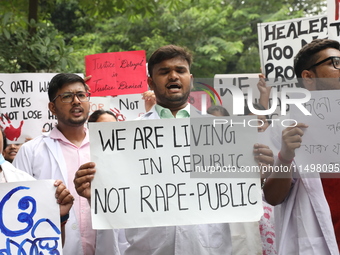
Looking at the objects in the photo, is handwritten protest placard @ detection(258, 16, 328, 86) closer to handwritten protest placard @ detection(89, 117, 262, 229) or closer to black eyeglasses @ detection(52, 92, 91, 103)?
black eyeglasses @ detection(52, 92, 91, 103)

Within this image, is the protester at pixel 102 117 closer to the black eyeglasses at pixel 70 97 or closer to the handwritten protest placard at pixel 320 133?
the black eyeglasses at pixel 70 97

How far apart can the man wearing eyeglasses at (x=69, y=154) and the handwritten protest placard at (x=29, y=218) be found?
2.68 feet

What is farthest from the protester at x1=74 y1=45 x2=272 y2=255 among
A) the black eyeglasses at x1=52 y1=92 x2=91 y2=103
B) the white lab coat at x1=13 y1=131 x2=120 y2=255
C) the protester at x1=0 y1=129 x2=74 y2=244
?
the black eyeglasses at x1=52 y1=92 x2=91 y2=103

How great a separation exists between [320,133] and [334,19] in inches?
79.7

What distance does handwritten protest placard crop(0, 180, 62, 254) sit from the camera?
321 cm

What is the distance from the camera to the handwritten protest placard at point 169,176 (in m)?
3.25

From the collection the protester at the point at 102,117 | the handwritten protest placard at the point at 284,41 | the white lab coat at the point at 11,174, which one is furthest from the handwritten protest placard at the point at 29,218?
the handwritten protest placard at the point at 284,41

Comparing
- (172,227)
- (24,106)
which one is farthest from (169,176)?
(24,106)

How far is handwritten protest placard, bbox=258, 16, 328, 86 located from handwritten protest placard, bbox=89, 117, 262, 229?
9.08 ft

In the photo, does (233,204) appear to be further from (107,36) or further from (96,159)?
(107,36)

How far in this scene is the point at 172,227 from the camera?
11.3 ft

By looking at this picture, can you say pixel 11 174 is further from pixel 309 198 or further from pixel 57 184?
pixel 309 198

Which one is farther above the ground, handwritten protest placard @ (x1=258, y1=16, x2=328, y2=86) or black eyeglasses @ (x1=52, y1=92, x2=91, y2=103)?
handwritten protest placard @ (x1=258, y1=16, x2=328, y2=86)

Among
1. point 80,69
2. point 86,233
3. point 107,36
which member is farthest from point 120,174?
point 107,36
